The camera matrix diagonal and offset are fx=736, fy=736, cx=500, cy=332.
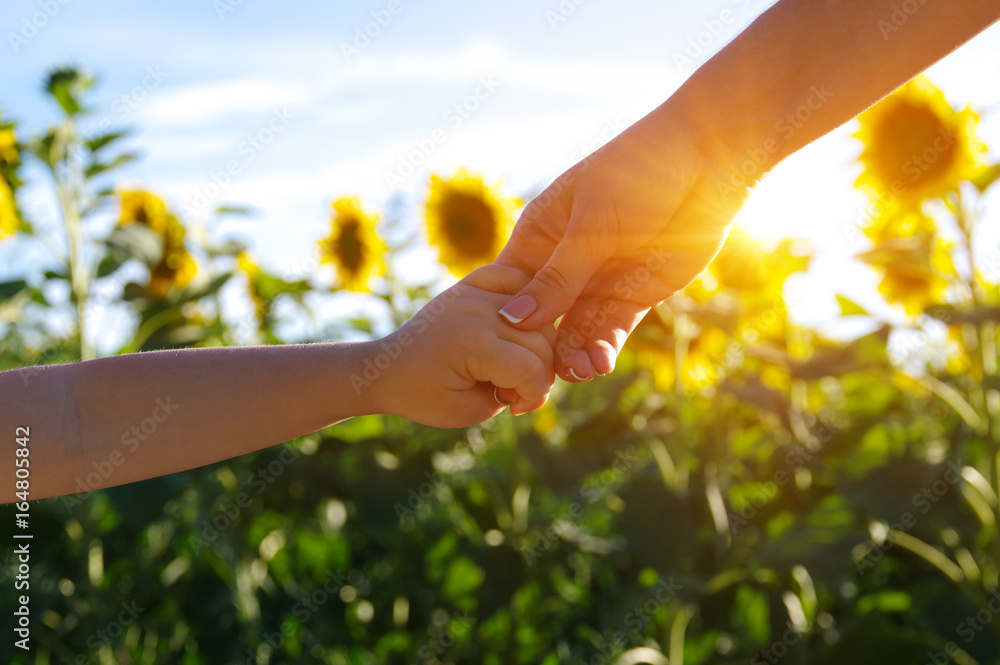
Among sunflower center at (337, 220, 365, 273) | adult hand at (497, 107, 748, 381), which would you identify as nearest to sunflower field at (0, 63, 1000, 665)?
sunflower center at (337, 220, 365, 273)

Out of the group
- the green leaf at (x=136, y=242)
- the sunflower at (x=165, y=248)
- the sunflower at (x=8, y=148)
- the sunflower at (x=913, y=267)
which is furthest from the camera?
the sunflower at (x=165, y=248)

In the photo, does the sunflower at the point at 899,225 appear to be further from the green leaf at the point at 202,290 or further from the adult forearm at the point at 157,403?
the green leaf at the point at 202,290

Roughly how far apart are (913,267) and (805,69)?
3.65ft

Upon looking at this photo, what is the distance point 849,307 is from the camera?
193cm

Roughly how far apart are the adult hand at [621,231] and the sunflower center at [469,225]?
1.59 m

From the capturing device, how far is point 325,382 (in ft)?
3.05

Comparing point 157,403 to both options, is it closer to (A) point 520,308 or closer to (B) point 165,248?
(A) point 520,308

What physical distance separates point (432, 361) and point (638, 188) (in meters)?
0.34

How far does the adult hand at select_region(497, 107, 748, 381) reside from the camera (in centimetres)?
91

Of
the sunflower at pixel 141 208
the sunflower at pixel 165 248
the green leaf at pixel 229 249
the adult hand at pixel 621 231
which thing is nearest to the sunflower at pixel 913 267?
the adult hand at pixel 621 231

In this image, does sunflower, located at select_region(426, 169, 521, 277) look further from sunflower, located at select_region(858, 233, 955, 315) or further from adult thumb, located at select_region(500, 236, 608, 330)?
adult thumb, located at select_region(500, 236, 608, 330)

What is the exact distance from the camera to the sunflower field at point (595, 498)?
1.75m

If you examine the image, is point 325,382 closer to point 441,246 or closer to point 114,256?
point 114,256

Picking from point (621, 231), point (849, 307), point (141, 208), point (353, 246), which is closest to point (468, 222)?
point (353, 246)
